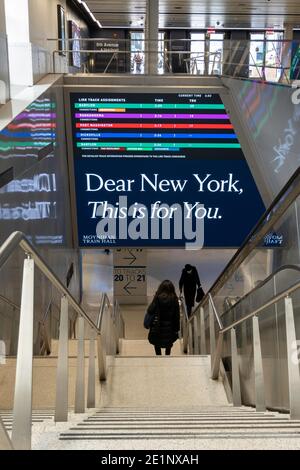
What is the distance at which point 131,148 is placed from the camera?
945cm

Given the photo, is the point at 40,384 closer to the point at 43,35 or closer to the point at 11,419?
the point at 11,419

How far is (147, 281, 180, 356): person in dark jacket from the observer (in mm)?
6270

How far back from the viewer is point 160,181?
9391 millimetres

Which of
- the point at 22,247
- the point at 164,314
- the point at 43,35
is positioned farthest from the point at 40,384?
the point at 43,35

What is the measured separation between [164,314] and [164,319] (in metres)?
0.09

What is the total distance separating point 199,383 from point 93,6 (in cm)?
2137

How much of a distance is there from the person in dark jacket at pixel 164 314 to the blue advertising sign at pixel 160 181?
305cm

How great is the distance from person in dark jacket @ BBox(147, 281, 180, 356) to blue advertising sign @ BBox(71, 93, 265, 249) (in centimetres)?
305

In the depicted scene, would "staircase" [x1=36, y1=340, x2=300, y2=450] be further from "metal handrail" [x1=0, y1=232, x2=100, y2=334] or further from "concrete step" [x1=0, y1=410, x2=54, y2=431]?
"metal handrail" [x1=0, y1=232, x2=100, y2=334]

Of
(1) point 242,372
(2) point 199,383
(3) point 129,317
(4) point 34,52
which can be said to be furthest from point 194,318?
(3) point 129,317

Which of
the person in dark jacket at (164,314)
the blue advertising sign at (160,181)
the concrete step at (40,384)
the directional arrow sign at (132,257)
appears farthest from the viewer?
the directional arrow sign at (132,257)

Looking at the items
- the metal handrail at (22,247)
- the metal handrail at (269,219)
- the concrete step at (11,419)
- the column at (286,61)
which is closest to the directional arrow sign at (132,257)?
the column at (286,61)

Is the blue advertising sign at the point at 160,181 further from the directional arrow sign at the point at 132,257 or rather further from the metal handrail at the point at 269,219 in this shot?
the directional arrow sign at the point at 132,257

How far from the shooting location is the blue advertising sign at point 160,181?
30.6ft
